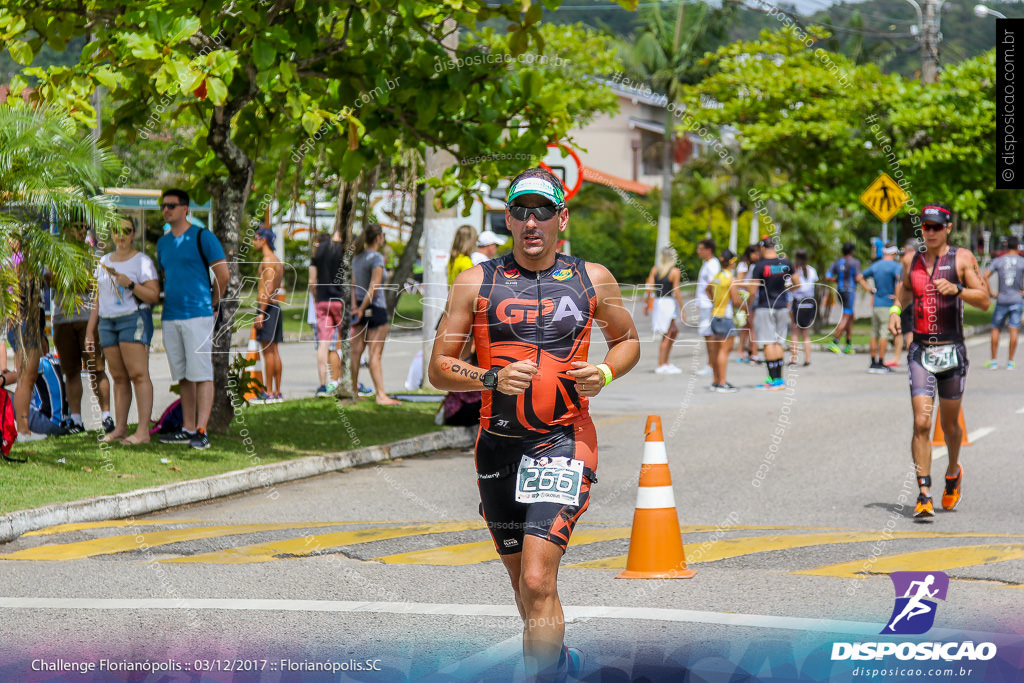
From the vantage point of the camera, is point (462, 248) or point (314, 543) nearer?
point (314, 543)

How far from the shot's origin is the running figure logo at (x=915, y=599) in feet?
17.6

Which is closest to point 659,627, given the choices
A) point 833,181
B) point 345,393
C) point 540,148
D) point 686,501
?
point 686,501

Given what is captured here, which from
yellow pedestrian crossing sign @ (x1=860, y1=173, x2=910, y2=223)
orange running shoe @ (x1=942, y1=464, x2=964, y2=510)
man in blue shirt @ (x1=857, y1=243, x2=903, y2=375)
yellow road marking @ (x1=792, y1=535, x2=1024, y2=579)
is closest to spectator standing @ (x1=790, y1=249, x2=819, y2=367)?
man in blue shirt @ (x1=857, y1=243, x2=903, y2=375)

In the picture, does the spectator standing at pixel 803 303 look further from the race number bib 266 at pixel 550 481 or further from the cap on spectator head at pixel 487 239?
the race number bib 266 at pixel 550 481

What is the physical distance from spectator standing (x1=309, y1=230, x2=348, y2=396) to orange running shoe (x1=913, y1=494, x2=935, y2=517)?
715 cm

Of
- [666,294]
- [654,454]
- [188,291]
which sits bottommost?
[654,454]

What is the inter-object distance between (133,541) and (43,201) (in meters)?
2.68

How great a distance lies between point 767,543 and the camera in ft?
24.0

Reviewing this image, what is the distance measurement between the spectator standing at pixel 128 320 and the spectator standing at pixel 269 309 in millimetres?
2288

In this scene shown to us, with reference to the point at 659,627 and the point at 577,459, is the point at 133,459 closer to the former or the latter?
the point at 659,627

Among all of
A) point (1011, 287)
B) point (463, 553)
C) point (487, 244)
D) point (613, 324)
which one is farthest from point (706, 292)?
point (613, 324)

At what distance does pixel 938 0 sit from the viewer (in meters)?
24.1

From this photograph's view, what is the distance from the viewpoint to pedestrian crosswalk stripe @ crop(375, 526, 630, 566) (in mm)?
6887

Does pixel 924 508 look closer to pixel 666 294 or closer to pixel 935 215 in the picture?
pixel 935 215
